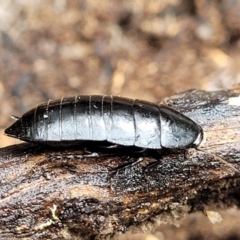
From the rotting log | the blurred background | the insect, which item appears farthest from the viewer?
the blurred background

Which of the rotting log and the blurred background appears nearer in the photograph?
the rotting log

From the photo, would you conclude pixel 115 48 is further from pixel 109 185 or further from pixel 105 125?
pixel 109 185

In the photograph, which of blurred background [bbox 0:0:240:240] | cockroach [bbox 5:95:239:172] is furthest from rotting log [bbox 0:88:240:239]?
blurred background [bbox 0:0:240:240]

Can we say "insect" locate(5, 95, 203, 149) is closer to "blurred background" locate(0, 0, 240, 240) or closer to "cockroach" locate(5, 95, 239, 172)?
"cockroach" locate(5, 95, 239, 172)

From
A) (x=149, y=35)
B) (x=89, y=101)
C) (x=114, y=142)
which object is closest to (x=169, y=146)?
(x=114, y=142)

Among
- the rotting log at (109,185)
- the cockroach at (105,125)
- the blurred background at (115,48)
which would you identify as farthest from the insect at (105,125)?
the blurred background at (115,48)

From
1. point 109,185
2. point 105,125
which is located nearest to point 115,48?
point 105,125

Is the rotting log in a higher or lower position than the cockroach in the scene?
lower
